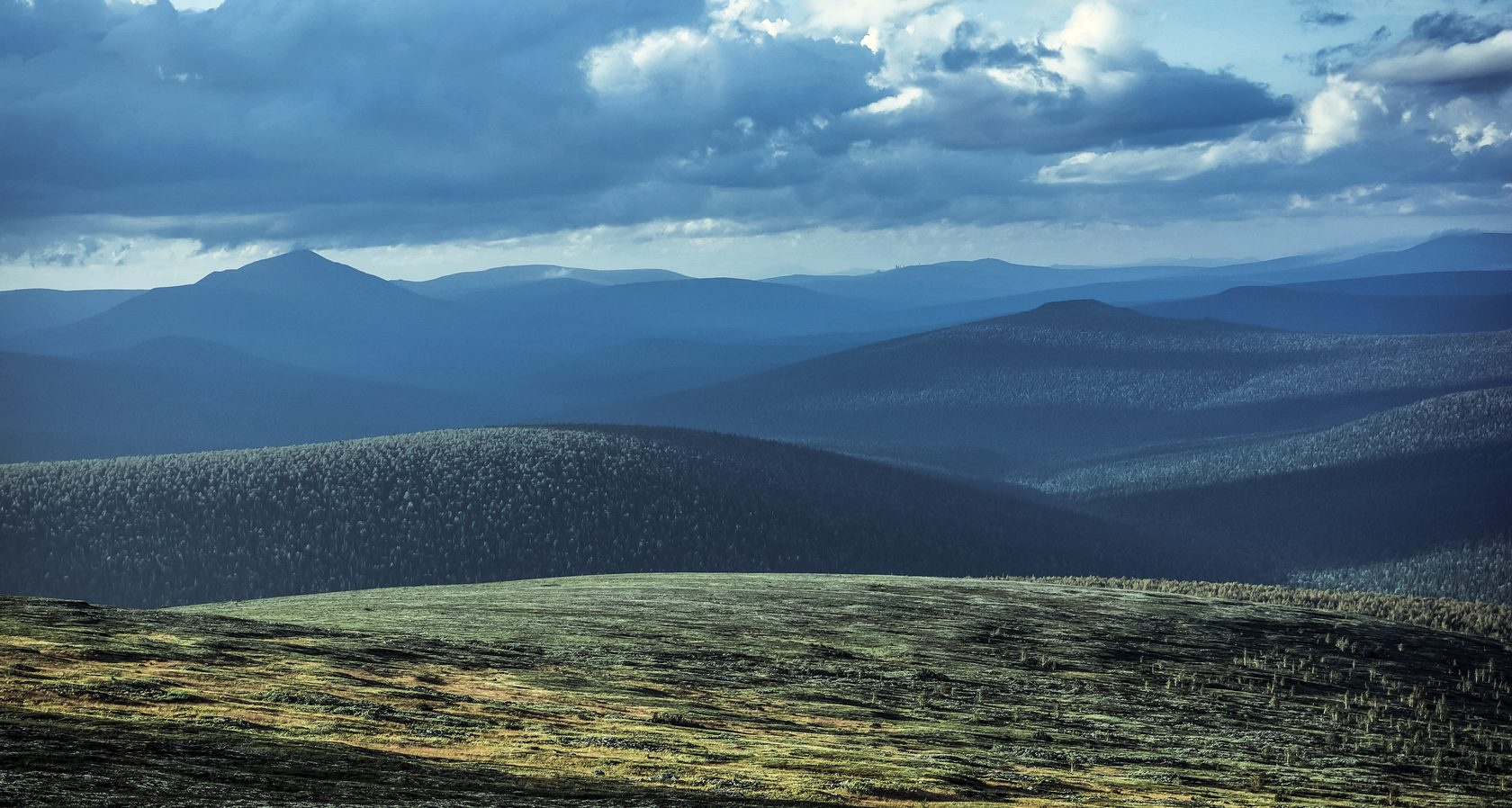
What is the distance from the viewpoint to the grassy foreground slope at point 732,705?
32.0 meters

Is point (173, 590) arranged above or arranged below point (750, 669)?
below

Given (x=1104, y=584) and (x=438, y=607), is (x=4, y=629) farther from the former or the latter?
(x=1104, y=584)

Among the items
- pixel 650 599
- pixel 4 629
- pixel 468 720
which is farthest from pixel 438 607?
pixel 468 720

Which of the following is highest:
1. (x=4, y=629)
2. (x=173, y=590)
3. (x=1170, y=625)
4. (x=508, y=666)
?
(x=4, y=629)

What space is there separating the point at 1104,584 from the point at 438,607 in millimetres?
78372

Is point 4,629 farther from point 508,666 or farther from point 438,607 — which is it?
point 438,607

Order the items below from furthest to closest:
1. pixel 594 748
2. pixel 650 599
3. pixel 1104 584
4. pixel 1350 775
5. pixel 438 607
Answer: pixel 1104 584 < pixel 650 599 < pixel 438 607 < pixel 1350 775 < pixel 594 748

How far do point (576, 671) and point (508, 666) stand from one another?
9.76 feet

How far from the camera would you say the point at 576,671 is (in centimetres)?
5459

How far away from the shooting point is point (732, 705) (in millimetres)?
51281

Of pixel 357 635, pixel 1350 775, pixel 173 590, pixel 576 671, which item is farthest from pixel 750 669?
pixel 173 590

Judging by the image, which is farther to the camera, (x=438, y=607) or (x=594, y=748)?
(x=438, y=607)

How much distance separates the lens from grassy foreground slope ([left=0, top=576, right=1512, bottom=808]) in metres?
32.0

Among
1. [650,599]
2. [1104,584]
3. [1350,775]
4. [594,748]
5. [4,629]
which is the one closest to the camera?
[594,748]
